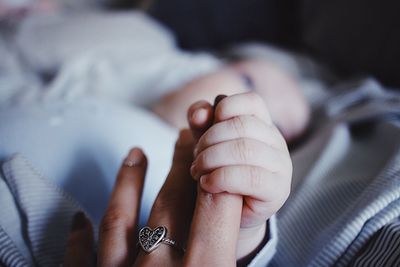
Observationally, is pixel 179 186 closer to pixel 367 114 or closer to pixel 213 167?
pixel 213 167

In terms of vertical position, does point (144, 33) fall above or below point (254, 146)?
below

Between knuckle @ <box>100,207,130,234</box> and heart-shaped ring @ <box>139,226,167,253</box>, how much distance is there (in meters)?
0.04

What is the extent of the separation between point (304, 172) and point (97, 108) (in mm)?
373

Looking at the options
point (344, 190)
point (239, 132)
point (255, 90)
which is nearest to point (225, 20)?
point (255, 90)

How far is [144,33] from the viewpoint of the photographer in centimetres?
108

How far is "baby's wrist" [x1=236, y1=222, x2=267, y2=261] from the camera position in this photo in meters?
0.36

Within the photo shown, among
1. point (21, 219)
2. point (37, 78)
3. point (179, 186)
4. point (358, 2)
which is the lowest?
point (37, 78)

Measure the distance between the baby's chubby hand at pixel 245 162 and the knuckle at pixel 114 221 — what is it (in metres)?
0.10

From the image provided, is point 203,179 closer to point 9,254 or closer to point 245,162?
point 245,162

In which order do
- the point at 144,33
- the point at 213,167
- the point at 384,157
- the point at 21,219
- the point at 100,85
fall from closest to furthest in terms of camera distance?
the point at 213,167
the point at 21,219
the point at 384,157
the point at 100,85
the point at 144,33

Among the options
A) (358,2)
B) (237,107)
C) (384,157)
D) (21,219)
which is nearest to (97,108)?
(21,219)

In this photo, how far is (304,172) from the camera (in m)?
0.59

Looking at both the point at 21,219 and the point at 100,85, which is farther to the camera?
the point at 100,85

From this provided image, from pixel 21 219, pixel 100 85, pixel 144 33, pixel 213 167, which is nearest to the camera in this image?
pixel 213 167
